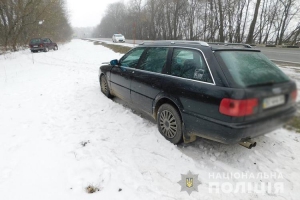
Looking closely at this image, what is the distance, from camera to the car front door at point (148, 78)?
342cm

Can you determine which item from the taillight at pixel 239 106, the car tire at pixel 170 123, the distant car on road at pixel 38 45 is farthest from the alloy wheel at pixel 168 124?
the distant car on road at pixel 38 45

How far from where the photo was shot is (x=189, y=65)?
2941mm

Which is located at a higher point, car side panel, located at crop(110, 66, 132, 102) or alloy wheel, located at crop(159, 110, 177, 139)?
car side panel, located at crop(110, 66, 132, 102)

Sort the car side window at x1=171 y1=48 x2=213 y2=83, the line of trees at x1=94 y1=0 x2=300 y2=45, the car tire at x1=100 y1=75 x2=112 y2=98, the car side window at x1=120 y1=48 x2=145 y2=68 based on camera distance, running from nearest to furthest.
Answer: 1. the car side window at x1=171 y1=48 x2=213 y2=83
2. the car side window at x1=120 y1=48 x2=145 y2=68
3. the car tire at x1=100 y1=75 x2=112 y2=98
4. the line of trees at x1=94 y1=0 x2=300 y2=45

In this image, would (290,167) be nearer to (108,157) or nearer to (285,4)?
(108,157)

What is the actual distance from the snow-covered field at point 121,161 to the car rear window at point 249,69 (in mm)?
1220

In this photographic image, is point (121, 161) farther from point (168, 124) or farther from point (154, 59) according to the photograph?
point (154, 59)

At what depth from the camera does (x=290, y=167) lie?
269cm

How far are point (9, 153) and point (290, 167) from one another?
4310 millimetres

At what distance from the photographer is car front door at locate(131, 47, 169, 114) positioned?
11.2 ft

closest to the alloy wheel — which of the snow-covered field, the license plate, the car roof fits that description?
the snow-covered field

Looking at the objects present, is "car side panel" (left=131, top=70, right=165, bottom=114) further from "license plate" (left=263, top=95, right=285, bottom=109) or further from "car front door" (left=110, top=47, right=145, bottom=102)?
"license plate" (left=263, top=95, right=285, bottom=109)

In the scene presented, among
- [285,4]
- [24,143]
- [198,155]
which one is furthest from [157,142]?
[285,4]

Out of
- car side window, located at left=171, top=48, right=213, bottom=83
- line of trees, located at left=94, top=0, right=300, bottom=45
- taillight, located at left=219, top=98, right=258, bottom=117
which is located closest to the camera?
taillight, located at left=219, top=98, right=258, bottom=117
